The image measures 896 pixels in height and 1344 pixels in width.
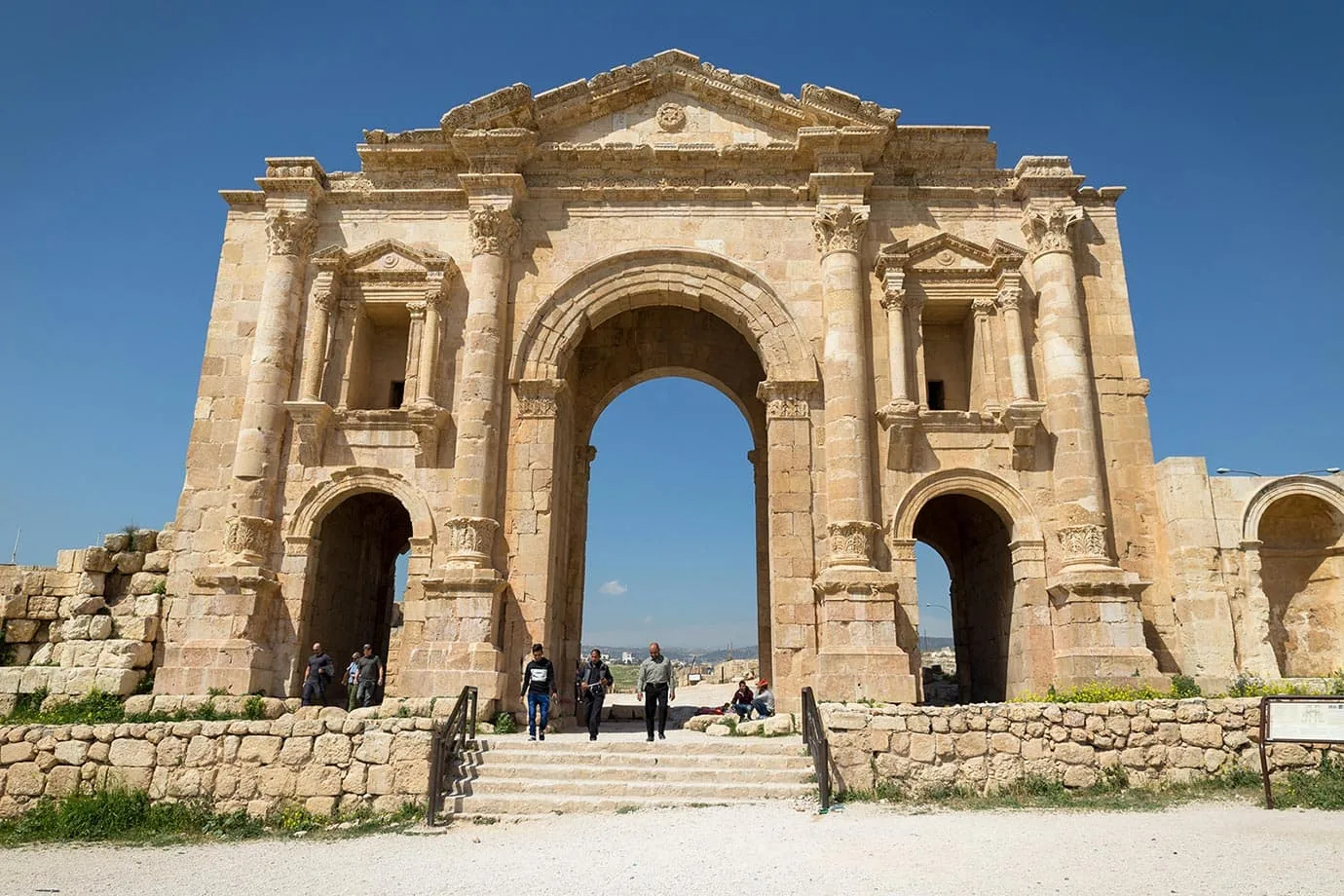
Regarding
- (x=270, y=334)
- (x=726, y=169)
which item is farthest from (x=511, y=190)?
(x=270, y=334)

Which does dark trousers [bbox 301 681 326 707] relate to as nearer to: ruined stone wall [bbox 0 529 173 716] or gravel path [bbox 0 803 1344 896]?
ruined stone wall [bbox 0 529 173 716]

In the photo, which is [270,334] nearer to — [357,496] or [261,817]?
[357,496]

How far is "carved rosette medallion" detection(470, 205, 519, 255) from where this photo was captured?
15805 millimetres

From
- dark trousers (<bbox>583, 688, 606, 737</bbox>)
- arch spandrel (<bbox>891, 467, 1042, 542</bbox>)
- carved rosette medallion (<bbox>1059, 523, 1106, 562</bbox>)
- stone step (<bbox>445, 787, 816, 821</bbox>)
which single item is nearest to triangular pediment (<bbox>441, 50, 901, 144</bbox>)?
arch spandrel (<bbox>891, 467, 1042, 542</bbox>)

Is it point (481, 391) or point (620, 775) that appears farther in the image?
point (481, 391)

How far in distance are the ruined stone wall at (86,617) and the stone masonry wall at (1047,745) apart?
11523 mm

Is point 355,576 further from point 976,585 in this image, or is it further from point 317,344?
point 976,585

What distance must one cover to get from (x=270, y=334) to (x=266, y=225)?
2.27 m

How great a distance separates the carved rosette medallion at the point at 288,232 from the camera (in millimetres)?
16172

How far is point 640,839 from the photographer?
26.5 feet

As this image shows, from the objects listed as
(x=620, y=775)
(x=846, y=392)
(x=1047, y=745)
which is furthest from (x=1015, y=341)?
(x=620, y=775)

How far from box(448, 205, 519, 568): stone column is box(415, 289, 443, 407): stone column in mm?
Answer: 546

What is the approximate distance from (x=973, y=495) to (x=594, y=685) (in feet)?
23.7

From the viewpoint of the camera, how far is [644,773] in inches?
401
